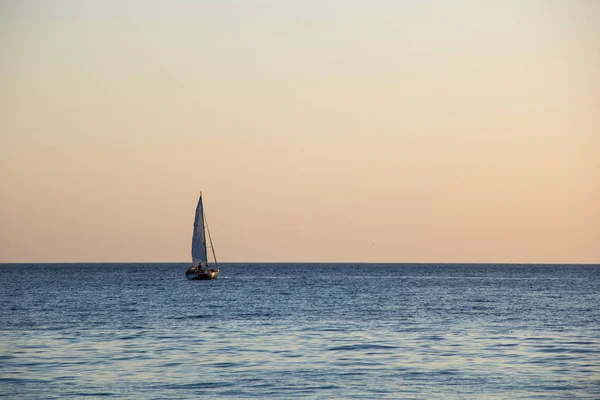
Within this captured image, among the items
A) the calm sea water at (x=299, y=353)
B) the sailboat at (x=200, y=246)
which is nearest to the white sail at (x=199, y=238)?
the sailboat at (x=200, y=246)

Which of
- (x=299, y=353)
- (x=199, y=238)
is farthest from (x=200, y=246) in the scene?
(x=299, y=353)

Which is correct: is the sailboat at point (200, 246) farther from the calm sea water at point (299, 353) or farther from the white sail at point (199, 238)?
the calm sea water at point (299, 353)

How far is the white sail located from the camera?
495 ft

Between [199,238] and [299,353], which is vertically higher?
[199,238]

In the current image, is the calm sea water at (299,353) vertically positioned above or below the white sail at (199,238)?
below

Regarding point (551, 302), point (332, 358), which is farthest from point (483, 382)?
point (551, 302)

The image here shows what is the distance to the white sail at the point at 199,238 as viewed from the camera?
15088 centimetres

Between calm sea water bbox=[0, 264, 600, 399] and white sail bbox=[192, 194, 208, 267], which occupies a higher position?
white sail bbox=[192, 194, 208, 267]

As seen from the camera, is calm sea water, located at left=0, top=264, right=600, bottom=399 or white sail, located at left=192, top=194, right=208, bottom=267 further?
white sail, located at left=192, top=194, right=208, bottom=267

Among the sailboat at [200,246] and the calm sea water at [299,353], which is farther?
the sailboat at [200,246]

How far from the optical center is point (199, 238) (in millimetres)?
150750

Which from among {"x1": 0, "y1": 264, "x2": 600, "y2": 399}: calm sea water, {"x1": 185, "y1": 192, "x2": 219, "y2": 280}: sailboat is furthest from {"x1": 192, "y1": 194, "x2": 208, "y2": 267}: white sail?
{"x1": 0, "y1": 264, "x2": 600, "y2": 399}: calm sea water

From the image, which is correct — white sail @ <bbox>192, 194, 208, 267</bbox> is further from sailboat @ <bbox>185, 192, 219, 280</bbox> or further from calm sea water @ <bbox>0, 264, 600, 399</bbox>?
calm sea water @ <bbox>0, 264, 600, 399</bbox>

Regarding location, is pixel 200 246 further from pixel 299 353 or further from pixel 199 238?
pixel 299 353
